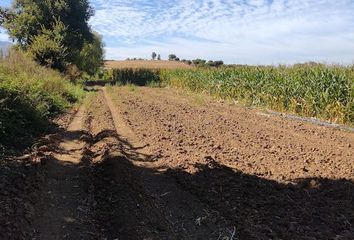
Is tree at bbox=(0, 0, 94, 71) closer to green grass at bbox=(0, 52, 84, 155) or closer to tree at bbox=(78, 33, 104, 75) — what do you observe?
tree at bbox=(78, 33, 104, 75)

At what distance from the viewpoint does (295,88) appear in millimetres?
18656

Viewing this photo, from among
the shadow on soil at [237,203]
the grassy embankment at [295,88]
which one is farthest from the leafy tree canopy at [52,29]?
the shadow on soil at [237,203]

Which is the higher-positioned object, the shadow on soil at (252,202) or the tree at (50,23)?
the tree at (50,23)

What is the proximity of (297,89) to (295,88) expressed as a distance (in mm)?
145

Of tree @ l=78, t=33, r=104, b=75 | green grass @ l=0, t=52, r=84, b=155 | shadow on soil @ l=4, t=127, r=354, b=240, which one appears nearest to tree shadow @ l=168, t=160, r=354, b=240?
shadow on soil @ l=4, t=127, r=354, b=240

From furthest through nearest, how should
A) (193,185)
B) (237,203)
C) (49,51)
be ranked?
Result: (49,51)
(193,185)
(237,203)

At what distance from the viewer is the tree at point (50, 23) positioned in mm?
35656

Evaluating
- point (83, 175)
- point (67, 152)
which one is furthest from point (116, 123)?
point (83, 175)

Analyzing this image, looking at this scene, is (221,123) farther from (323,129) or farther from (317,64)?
(317,64)

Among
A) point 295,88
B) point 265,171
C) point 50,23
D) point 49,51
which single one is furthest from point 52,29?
point 265,171

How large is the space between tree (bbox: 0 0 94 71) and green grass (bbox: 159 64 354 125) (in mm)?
14869

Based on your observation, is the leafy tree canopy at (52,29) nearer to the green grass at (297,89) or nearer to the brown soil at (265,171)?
the green grass at (297,89)

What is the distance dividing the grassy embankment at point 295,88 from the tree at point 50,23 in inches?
539

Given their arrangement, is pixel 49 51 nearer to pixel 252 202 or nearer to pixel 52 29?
pixel 52 29
